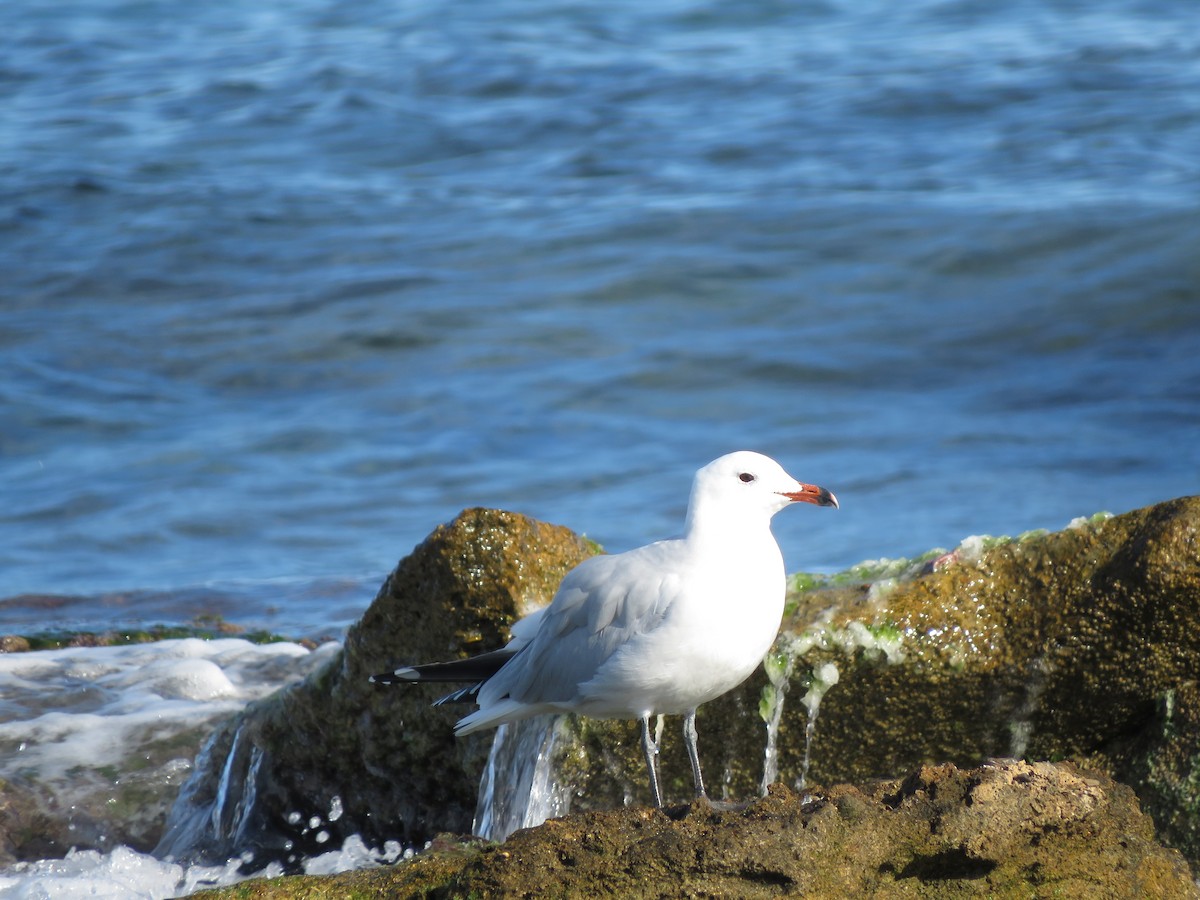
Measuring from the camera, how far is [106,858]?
17.0ft

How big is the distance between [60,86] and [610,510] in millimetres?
14275

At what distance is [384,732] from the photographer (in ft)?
16.8

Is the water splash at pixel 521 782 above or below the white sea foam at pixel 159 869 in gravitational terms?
above

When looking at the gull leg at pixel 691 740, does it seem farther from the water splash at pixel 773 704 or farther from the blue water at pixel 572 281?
the blue water at pixel 572 281

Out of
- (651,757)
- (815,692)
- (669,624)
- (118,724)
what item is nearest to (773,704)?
(815,692)

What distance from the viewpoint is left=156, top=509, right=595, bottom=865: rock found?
4859 mm

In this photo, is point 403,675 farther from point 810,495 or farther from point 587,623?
point 810,495

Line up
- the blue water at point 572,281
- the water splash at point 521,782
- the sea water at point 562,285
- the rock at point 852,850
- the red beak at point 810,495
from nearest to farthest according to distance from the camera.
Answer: the rock at point 852,850 → the red beak at point 810,495 → the water splash at point 521,782 → the sea water at point 562,285 → the blue water at point 572,281

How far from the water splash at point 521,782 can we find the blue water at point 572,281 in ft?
10.2

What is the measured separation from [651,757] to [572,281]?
33.2 feet

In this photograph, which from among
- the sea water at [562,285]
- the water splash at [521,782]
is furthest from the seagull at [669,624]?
the sea water at [562,285]

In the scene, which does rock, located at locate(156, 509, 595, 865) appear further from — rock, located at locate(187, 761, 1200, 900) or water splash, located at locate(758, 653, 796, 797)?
rock, located at locate(187, 761, 1200, 900)

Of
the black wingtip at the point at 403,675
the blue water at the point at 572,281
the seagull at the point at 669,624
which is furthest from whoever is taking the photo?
the blue water at the point at 572,281

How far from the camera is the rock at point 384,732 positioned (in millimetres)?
4859
